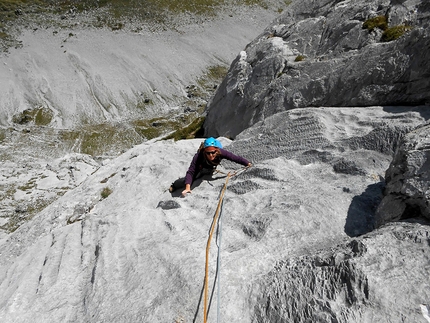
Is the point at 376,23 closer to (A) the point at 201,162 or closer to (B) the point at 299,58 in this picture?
(B) the point at 299,58

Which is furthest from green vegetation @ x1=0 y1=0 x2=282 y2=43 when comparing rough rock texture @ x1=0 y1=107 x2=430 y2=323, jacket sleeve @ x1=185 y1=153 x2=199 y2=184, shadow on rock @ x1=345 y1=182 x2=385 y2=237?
shadow on rock @ x1=345 y1=182 x2=385 y2=237

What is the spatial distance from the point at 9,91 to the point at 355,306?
76269 millimetres

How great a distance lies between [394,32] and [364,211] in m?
9.81

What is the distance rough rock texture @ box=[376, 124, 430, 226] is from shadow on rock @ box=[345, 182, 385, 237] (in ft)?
1.42

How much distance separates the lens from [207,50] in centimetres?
8000

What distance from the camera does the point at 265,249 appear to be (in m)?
6.63

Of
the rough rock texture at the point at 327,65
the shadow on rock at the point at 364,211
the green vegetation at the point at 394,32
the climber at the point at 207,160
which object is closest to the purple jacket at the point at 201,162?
the climber at the point at 207,160

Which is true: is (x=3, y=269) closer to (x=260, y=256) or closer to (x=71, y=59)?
(x=260, y=256)

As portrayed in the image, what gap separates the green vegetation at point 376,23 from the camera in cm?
1371

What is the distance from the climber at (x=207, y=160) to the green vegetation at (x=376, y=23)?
937cm

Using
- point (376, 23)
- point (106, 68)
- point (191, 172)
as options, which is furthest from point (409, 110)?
point (106, 68)

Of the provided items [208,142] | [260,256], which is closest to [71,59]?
[208,142]

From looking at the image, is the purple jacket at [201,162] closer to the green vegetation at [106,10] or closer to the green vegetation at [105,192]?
the green vegetation at [105,192]

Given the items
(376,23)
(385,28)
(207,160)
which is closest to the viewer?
(207,160)
